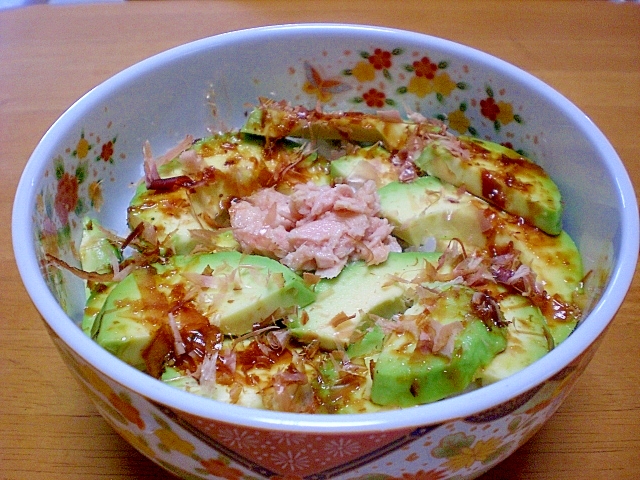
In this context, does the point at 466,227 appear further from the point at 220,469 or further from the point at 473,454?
the point at 220,469

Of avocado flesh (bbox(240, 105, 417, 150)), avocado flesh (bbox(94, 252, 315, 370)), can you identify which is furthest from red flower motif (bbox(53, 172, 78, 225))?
avocado flesh (bbox(240, 105, 417, 150))

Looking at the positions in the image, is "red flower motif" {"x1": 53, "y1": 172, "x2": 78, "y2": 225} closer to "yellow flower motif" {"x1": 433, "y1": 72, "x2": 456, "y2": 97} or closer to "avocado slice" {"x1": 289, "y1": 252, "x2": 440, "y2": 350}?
"avocado slice" {"x1": 289, "y1": 252, "x2": 440, "y2": 350}

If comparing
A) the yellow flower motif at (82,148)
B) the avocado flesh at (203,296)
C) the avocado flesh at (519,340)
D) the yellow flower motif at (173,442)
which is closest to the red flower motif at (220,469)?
the yellow flower motif at (173,442)

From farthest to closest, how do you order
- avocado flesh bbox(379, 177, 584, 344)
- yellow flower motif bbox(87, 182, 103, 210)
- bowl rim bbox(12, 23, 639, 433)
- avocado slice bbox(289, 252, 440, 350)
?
yellow flower motif bbox(87, 182, 103, 210) < avocado flesh bbox(379, 177, 584, 344) < avocado slice bbox(289, 252, 440, 350) < bowl rim bbox(12, 23, 639, 433)

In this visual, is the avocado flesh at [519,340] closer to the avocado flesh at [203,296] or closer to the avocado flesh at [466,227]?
the avocado flesh at [466,227]

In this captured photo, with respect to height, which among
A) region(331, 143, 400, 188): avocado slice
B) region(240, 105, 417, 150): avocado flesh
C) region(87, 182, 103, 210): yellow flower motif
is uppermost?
region(240, 105, 417, 150): avocado flesh
